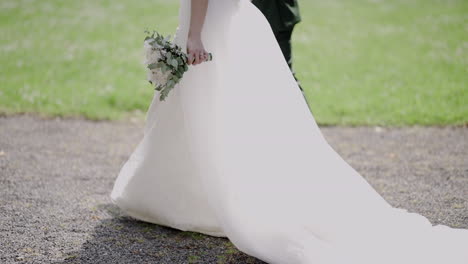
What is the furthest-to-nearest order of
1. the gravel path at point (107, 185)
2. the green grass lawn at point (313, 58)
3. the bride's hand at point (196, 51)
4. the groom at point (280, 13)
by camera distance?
1. the green grass lawn at point (313, 58)
2. the groom at point (280, 13)
3. the gravel path at point (107, 185)
4. the bride's hand at point (196, 51)

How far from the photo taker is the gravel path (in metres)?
4.20

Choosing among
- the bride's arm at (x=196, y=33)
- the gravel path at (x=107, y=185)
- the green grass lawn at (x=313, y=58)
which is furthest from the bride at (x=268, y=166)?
the green grass lawn at (x=313, y=58)

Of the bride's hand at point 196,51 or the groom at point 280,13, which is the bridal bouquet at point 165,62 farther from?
the groom at point 280,13

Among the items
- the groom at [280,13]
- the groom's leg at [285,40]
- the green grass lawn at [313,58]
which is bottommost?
the green grass lawn at [313,58]

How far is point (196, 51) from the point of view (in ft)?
12.6

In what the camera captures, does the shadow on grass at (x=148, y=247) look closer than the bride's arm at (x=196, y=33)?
No

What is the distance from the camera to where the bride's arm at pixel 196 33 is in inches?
150

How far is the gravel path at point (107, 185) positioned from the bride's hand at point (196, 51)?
4.36 feet

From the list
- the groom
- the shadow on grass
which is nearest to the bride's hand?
the groom

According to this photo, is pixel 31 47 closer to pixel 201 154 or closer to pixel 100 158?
pixel 100 158

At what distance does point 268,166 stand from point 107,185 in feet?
7.42

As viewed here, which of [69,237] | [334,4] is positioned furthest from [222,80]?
[334,4]

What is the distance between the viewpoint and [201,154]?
395 centimetres

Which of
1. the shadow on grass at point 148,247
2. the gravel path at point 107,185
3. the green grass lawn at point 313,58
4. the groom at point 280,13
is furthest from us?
the green grass lawn at point 313,58
